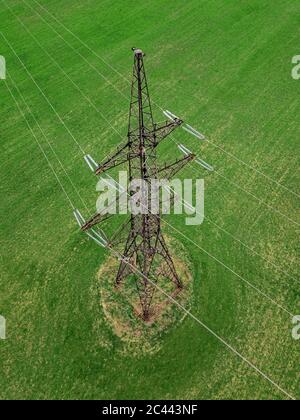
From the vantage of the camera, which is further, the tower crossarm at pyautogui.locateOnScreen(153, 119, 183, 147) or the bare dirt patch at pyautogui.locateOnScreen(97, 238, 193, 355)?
the bare dirt patch at pyautogui.locateOnScreen(97, 238, 193, 355)

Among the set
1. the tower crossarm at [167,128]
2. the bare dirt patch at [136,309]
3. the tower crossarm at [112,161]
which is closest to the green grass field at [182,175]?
the bare dirt patch at [136,309]

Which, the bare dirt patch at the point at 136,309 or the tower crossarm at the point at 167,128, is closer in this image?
the tower crossarm at the point at 167,128

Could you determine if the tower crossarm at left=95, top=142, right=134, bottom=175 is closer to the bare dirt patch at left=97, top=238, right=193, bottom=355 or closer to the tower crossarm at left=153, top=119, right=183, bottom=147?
the tower crossarm at left=153, top=119, right=183, bottom=147

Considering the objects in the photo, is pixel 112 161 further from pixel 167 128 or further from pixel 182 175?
pixel 182 175

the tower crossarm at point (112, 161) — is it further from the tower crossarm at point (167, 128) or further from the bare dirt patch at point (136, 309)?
the bare dirt patch at point (136, 309)

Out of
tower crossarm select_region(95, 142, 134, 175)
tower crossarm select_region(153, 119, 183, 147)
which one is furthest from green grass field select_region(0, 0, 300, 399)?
tower crossarm select_region(153, 119, 183, 147)

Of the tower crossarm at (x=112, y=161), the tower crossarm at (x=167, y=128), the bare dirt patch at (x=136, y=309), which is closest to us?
the tower crossarm at (x=112, y=161)

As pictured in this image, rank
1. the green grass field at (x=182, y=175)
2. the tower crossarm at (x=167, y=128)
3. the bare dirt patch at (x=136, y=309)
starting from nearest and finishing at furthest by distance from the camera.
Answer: the tower crossarm at (x=167, y=128), the green grass field at (x=182, y=175), the bare dirt patch at (x=136, y=309)

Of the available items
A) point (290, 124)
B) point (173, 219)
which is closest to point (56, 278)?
point (173, 219)

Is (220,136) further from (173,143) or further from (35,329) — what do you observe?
(35,329)
